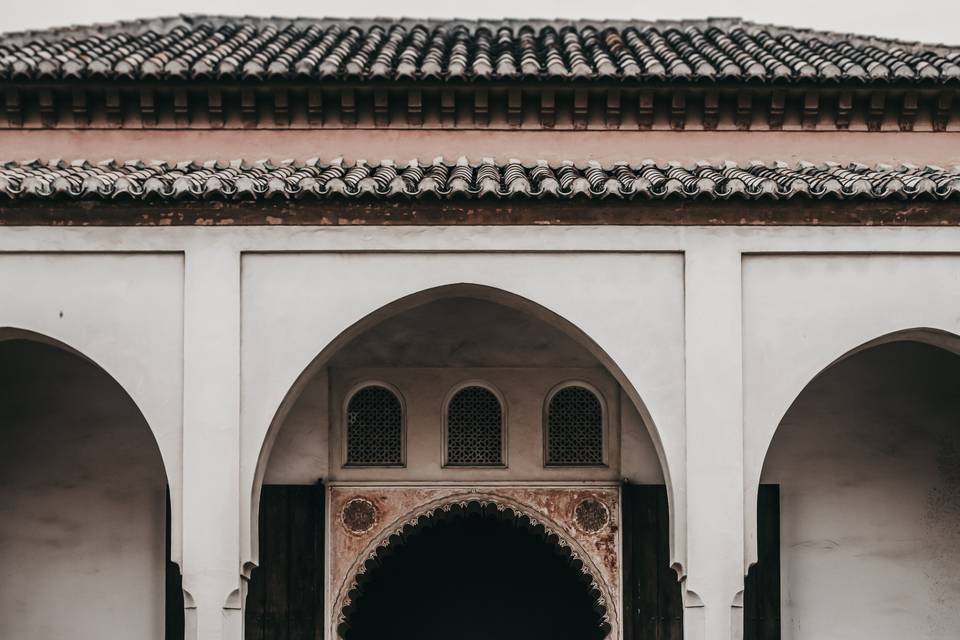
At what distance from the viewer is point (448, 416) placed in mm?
9125

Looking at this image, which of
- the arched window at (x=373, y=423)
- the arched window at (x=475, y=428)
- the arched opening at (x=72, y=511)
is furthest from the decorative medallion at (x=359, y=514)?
the arched opening at (x=72, y=511)

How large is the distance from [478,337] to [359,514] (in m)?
1.52

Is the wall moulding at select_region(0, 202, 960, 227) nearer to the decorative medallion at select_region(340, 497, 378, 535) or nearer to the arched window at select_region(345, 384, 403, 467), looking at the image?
the arched window at select_region(345, 384, 403, 467)

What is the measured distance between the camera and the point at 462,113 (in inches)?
380

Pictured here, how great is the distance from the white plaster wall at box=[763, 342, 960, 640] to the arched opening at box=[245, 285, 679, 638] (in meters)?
1.06

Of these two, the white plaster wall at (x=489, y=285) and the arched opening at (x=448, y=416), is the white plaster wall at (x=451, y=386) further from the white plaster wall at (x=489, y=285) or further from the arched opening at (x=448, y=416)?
the white plaster wall at (x=489, y=285)

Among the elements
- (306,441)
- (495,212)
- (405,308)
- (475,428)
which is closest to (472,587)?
(475,428)

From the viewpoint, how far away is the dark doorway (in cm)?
1038

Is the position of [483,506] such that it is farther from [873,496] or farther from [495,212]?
[873,496]

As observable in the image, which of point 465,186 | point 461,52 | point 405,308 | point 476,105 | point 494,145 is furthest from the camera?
point 461,52

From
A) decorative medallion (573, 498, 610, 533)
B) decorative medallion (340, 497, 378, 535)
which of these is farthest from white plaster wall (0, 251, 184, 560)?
decorative medallion (573, 498, 610, 533)

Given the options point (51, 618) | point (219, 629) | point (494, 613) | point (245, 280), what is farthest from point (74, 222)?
point (494, 613)

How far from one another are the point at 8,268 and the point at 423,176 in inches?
100

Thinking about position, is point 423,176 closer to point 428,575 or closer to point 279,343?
point 279,343
